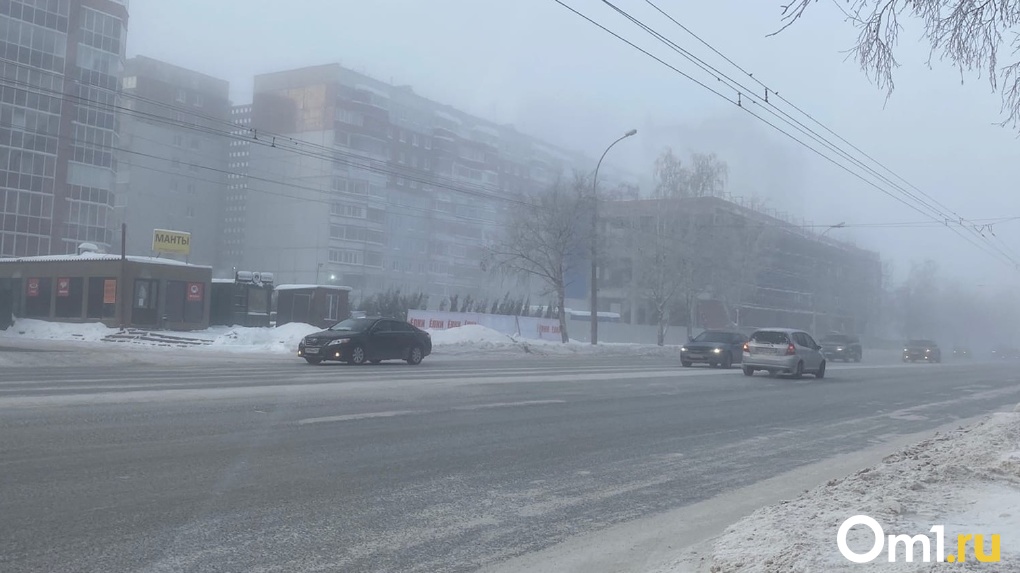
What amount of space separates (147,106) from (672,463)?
8944cm

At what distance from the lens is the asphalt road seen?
6035 millimetres

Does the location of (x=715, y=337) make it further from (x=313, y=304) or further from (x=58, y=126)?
(x=58, y=126)

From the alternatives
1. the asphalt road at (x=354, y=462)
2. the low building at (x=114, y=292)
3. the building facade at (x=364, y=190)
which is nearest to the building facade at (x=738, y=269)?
the building facade at (x=364, y=190)

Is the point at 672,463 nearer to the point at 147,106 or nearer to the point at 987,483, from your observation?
the point at 987,483

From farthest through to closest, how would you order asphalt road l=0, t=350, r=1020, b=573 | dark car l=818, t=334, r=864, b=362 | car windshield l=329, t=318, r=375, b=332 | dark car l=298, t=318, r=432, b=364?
dark car l=818, t=334, r=864, b=362, car windshield l=329, t=318, r=375, b=332, dark car l=298, t=318, r=432, b=364, asphalt road l=0, t=350, r=1020, b=573

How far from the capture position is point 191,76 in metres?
90.3

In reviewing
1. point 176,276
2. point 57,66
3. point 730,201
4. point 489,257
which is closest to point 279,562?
point 176,276

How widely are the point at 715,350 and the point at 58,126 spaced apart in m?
66.7

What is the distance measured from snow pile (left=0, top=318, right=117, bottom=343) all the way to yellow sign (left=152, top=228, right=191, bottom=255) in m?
13.2

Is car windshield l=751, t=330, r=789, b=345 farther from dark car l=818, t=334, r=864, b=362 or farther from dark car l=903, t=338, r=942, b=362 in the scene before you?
dark car l=903, t=338, r=942, b=362

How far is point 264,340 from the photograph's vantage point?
36.6m

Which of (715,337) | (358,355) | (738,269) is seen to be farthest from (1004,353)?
(358,355)

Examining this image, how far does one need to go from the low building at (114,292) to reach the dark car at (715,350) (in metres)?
24.4

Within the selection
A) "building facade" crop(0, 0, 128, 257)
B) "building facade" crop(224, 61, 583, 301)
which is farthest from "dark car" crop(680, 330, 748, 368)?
"building facade" crop(0, 0, 128, 257)
